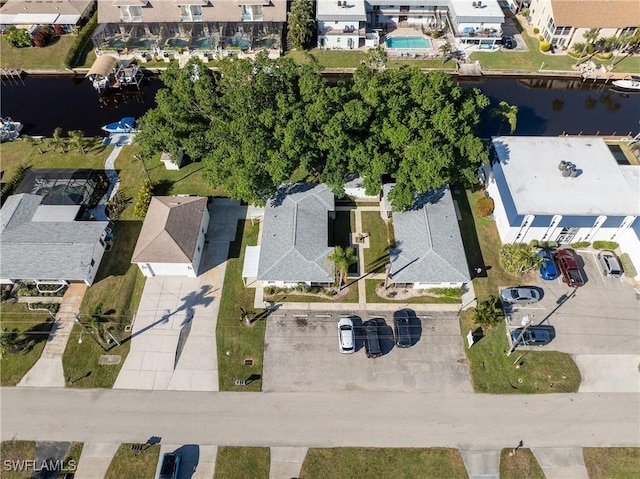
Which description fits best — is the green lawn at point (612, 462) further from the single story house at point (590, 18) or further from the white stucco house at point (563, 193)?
the single story house at point (590, 18)

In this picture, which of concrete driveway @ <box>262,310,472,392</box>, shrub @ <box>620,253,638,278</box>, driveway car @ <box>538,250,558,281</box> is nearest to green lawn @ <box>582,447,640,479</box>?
concrete driveway @ <box>262,310,472,392</box>

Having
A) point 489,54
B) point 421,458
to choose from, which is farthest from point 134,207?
point 489,54

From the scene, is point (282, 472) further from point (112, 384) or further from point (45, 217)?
point (45, 217)

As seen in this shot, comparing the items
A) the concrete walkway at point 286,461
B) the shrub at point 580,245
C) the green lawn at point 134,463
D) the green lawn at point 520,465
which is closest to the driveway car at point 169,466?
the green lawn at point 134,463

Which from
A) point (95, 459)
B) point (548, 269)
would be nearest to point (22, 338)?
point (95, 459)

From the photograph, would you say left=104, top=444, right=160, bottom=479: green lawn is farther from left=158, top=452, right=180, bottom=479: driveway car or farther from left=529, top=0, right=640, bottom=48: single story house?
left=529, top=0, right=640, bottom=48: single story house

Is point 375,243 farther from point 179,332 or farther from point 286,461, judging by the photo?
point 286,461
